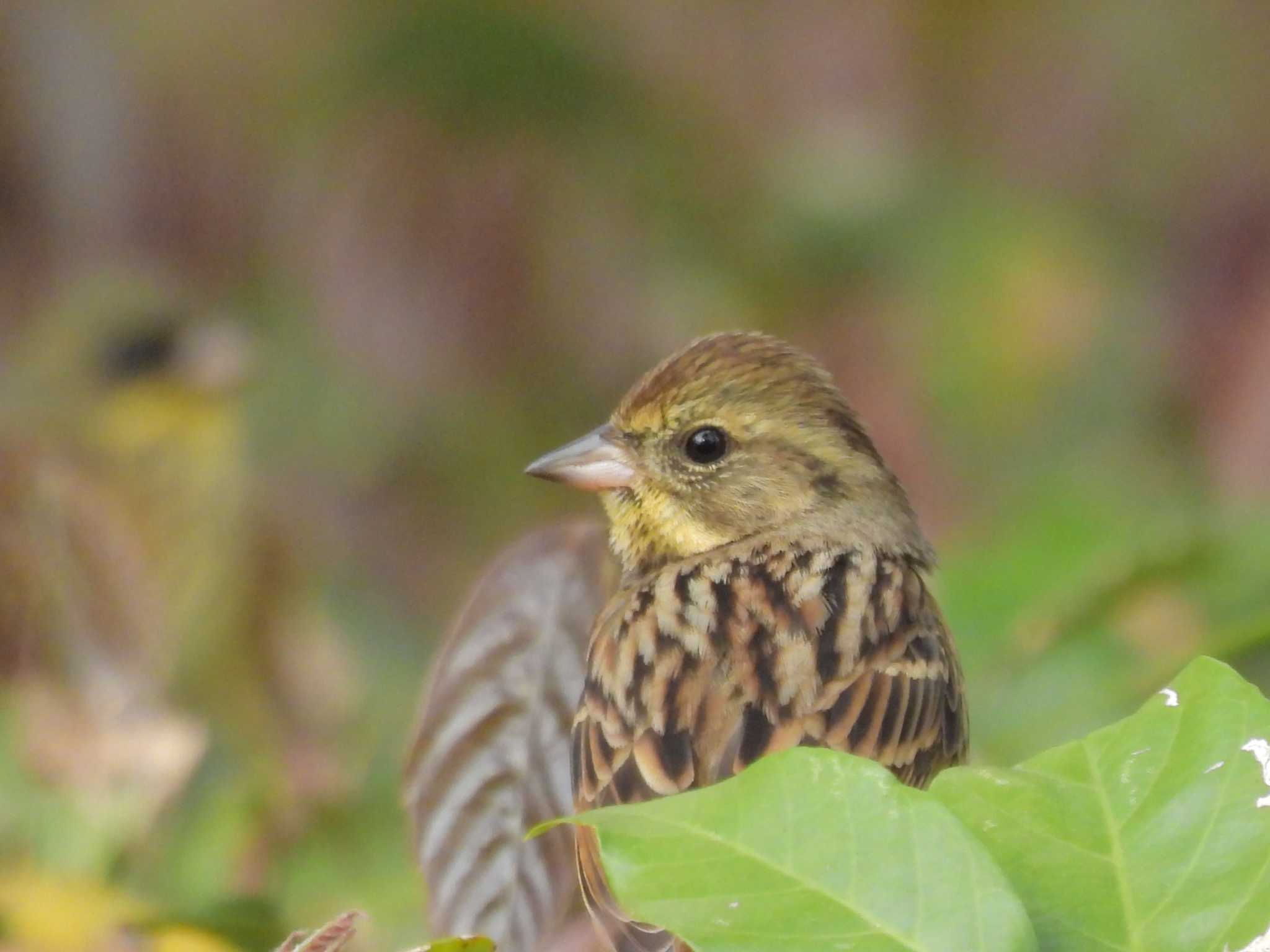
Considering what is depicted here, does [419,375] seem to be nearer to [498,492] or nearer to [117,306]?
[498,492]

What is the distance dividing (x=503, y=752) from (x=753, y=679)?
0.94 feet

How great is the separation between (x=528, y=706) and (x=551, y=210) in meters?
4.58

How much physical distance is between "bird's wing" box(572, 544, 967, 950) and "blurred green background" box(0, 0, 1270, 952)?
201 centimetres

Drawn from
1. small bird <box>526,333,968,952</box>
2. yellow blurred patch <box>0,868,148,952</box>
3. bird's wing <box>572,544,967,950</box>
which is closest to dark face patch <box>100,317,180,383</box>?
small bird <box>526,333,968,952</box>

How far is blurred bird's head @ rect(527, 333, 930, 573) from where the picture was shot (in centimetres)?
236

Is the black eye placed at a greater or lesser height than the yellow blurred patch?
greater

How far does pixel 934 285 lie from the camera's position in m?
5.75

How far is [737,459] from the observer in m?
2.39

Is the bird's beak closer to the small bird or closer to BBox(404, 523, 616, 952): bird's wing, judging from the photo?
the small bird

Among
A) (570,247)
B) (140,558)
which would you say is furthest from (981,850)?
(570,247)

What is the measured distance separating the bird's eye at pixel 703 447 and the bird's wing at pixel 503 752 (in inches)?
17.7

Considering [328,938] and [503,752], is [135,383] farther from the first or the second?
[328,938]

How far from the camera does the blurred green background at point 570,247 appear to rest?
17.4 feet

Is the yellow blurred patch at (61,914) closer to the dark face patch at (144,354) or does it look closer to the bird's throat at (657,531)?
the bird's throat at (657,531)
